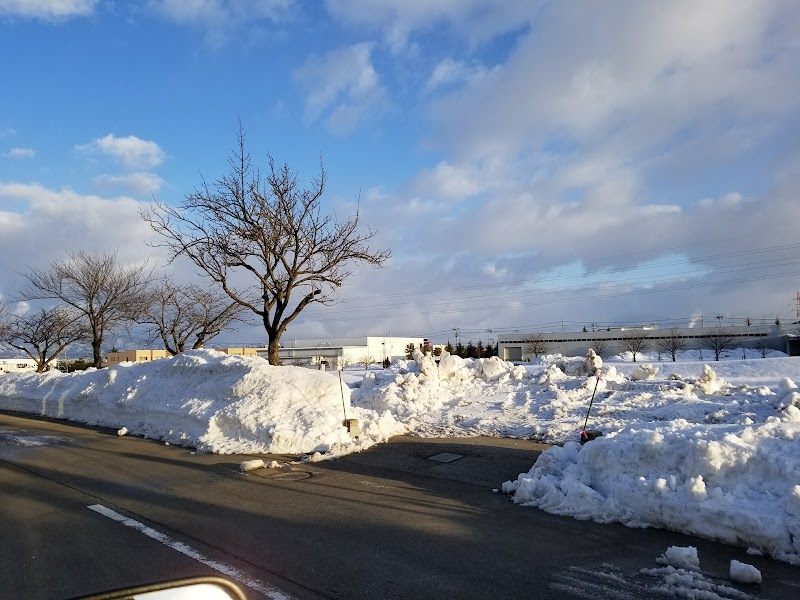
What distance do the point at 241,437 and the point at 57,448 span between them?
13.8 ft

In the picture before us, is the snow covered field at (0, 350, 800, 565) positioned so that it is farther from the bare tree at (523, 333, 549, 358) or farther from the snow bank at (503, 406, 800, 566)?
the bare tree at (523, 333, 549, 358)

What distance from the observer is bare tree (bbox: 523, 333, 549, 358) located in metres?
85.8

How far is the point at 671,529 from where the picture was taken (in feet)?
22.6

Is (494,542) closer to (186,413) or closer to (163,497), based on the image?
(163,497)

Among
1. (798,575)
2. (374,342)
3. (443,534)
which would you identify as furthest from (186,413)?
(374,342)

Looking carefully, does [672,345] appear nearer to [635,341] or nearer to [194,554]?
[635,341]

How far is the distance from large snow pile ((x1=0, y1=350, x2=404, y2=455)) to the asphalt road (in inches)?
59.8

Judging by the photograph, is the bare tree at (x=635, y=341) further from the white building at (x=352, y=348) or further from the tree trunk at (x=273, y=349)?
the tree trunk at (x=273, y=349)

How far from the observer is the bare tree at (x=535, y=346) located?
8581cm

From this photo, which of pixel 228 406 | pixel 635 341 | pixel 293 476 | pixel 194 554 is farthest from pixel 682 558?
pixel 635 341

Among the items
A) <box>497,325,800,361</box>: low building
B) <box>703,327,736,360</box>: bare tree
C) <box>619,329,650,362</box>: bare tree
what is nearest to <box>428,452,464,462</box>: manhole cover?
<box>703,327,736,360</box>: bare tree

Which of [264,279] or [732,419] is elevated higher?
[264,279]

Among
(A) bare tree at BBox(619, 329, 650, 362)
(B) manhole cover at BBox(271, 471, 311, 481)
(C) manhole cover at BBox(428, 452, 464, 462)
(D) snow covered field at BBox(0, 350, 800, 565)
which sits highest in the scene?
(A) bare tree at BBox(619, 329, 650, 362)

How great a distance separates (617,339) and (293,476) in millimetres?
83619
